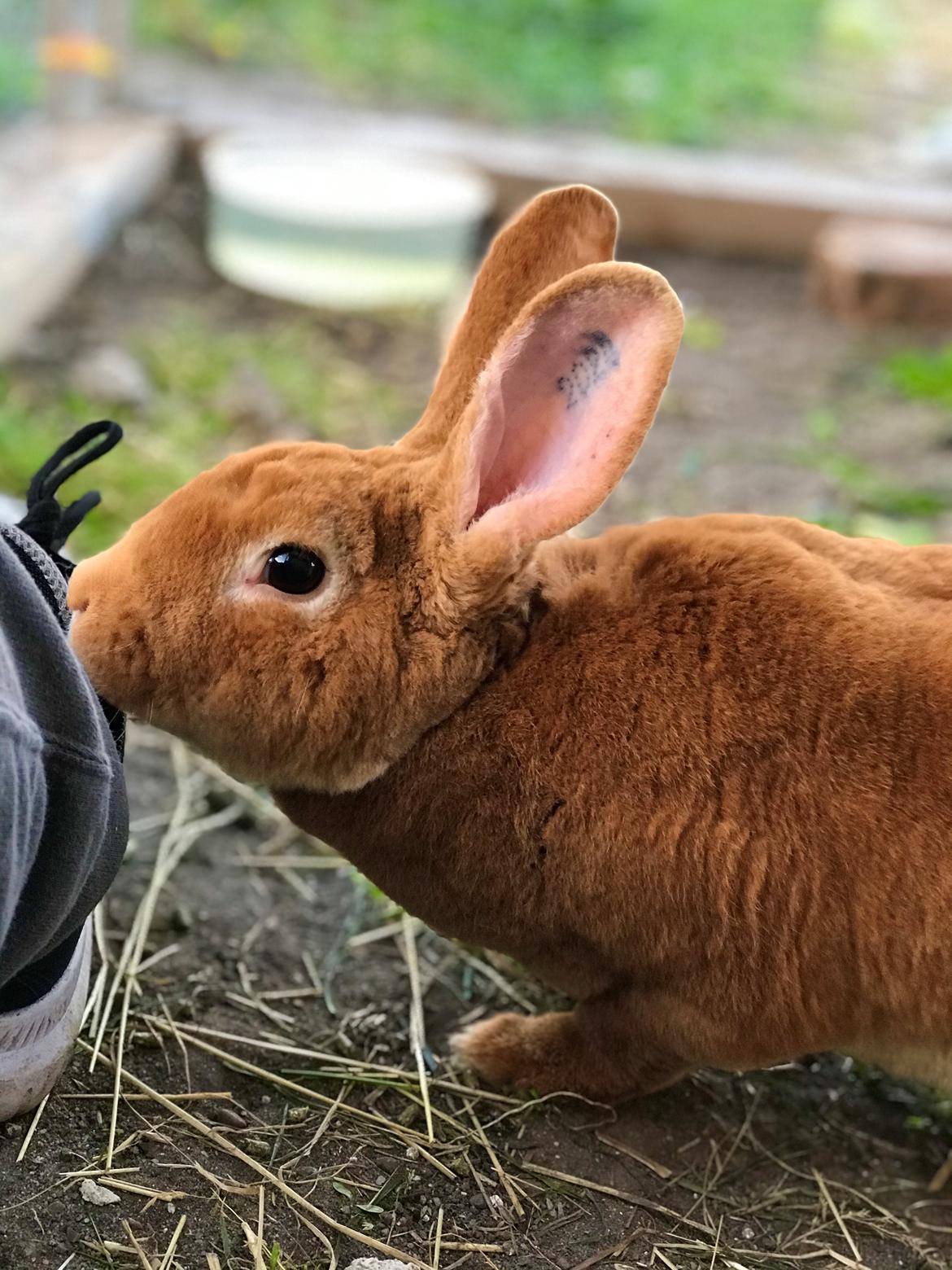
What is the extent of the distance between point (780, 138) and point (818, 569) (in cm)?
564

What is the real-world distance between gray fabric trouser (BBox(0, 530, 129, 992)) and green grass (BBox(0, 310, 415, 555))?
1687 millimetres

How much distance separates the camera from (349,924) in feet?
7.52

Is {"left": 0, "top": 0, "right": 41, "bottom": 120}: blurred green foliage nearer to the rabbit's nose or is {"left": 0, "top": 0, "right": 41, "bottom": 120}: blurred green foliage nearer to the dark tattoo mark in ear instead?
the rabbit's nose

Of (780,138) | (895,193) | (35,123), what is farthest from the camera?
(780,138)

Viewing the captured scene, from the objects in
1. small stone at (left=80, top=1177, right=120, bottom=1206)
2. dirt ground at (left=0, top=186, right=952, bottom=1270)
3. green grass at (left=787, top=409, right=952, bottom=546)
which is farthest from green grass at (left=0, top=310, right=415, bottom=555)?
small stone at (left=80, top=1177, right=120, bottom=1206)

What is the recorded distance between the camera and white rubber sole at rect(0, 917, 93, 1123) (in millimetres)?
1577

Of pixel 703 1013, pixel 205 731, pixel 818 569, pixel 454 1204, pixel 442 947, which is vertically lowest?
pixel 442 947

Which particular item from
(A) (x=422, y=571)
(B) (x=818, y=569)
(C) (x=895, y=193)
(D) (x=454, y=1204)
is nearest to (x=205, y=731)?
(A) (x=422, y=571)

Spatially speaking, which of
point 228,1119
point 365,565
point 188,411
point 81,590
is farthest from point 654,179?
point 228,1119

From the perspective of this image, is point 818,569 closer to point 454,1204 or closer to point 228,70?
point 454,1204

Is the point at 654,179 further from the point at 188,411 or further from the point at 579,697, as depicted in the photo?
the point at 579,697

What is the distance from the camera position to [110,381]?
3908 mm

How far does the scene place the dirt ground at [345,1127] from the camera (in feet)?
5.37

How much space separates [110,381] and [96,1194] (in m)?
2.75
